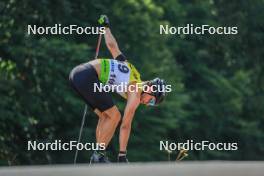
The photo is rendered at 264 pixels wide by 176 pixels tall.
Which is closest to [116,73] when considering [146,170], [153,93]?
[153,93]

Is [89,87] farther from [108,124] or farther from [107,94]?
[108,124]

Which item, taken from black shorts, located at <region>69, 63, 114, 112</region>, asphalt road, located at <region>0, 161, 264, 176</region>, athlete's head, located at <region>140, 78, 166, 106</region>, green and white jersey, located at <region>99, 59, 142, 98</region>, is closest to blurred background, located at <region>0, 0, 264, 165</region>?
black shorts, located at <region>69, 63, 114, 112</region>

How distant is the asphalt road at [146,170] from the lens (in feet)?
14.6

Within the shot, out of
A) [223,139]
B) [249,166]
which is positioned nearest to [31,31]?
[223,139]

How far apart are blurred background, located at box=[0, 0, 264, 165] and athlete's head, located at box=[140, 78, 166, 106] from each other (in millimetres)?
13471

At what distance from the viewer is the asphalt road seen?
4.44m

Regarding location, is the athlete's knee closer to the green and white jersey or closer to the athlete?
the athlete

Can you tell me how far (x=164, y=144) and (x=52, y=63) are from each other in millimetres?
3490

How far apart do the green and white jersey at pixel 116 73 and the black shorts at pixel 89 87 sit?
88mm

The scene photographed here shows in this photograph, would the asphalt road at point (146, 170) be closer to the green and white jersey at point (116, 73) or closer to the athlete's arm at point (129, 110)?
the athlete's arm at point (129, 110)

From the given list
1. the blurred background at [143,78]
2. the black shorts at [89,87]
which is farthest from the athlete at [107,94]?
the blurred background at [143,78]

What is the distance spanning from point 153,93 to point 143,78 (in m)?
16.7

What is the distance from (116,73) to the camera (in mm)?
8594

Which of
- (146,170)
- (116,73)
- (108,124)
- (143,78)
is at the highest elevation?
(143,78)
